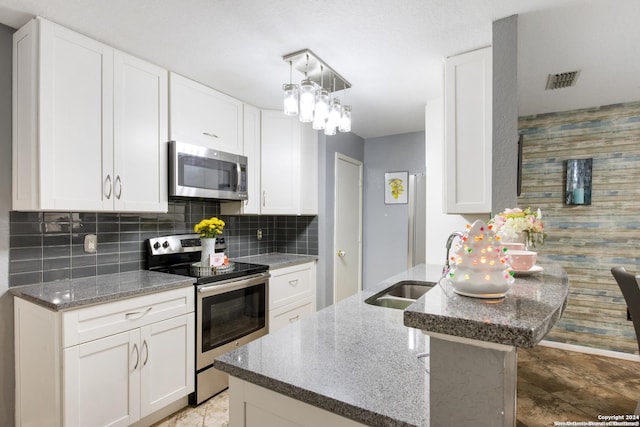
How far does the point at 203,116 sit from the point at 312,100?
107 cm

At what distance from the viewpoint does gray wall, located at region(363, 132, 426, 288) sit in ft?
13.2

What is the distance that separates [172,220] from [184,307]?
85 cm

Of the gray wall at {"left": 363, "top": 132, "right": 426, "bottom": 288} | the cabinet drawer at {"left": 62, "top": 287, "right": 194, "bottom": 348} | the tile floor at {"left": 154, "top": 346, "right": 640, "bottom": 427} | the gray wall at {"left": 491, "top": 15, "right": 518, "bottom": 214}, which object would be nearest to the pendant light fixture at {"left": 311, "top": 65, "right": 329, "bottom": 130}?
the gray wall at {"left": 491, "top": 15, "right": 518, "bottom": 214}

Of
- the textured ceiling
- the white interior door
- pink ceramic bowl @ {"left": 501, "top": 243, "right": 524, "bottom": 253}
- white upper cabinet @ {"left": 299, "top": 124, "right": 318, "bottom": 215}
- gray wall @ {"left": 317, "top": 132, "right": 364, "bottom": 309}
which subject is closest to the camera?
pink ceramic bowl @ {"left": 501, "top": 243, "right": 524, "bottom": 253}

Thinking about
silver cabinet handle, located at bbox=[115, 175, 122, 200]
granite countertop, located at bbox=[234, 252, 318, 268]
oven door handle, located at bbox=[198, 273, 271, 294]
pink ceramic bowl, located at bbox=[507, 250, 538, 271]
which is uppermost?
silver cabinet handle, located at bbox=[115, 175, 122, 200]

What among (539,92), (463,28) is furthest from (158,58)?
(539,92)

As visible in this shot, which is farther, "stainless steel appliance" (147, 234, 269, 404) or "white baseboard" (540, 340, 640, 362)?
"white baseboard" (540, 340, 640, 362)

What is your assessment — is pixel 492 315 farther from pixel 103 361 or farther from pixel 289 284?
pixel 289 284

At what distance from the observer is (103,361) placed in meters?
1.71

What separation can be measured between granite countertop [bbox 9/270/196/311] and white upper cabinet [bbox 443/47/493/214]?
5.93ft

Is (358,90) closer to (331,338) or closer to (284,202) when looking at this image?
(284,202)

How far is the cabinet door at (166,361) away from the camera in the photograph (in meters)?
1.90

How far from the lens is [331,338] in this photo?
1.21m

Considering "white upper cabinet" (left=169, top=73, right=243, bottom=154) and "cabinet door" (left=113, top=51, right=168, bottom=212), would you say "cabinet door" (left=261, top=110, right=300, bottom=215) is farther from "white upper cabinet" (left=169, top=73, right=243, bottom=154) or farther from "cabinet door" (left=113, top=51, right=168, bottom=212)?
"cabinet door" (left=113, top=51, right=168, bottom=212)
